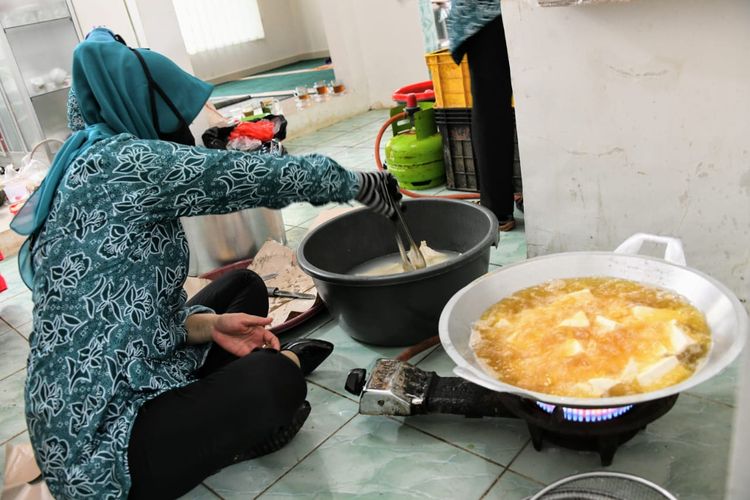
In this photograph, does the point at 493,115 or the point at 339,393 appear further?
the point at 493,115

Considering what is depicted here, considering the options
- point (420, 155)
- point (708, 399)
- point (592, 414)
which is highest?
point (420, 155)

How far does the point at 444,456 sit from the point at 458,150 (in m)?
1.91

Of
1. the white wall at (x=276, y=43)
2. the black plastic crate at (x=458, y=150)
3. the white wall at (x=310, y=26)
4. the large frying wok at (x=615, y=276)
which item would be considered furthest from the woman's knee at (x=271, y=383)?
the white wall at (x=310, y=26)

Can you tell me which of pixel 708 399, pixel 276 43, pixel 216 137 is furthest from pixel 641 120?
pixel 276 43

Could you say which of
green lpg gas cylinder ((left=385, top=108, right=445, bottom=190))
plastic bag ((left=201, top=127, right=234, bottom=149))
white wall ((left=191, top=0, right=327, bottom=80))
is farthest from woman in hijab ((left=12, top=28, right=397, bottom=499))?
white wall ((left=191, top=0, right=327, bottom=80))

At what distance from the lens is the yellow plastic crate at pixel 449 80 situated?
283 cm

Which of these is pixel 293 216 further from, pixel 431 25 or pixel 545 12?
pixel 431 25

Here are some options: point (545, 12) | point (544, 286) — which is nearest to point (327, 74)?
point (545, 12)

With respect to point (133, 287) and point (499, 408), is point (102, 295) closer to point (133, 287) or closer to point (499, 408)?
point (133, 287)

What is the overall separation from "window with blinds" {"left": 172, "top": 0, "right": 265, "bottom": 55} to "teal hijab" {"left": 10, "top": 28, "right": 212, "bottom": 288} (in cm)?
758

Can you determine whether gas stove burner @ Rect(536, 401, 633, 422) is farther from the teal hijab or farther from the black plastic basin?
the teal hijab

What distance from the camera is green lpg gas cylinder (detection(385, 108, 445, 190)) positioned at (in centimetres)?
321

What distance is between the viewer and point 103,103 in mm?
1360

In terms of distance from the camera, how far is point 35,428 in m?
1.29
